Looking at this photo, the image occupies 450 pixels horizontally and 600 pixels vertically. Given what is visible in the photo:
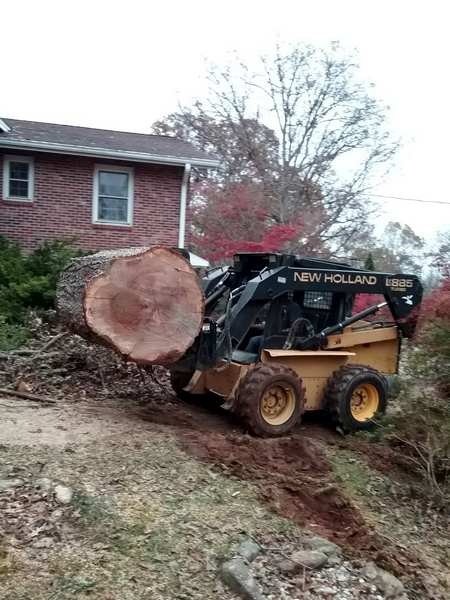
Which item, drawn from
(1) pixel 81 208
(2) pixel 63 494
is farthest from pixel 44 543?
(1) pixel 81 208

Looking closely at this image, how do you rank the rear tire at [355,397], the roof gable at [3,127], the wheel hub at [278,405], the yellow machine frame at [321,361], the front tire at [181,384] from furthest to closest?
the roof gable at [3,127] < the front tire at [181,384] < the rear tire at [355,397] < the yellow machine frame at [321,361] < the wheel hub at [278,405]

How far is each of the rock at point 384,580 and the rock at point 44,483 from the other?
2400 millimetres

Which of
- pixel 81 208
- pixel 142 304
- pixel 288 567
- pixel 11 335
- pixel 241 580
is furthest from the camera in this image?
pixel 81 208

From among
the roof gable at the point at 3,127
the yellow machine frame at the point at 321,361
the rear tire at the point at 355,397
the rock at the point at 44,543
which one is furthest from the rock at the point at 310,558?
the roof gable at the point at 3,127

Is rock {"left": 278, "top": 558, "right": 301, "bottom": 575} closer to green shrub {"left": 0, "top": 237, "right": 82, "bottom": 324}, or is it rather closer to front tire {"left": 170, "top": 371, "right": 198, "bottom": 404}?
front tire {"left": 170, "top": 371, "right": 198, "bottom": 404}

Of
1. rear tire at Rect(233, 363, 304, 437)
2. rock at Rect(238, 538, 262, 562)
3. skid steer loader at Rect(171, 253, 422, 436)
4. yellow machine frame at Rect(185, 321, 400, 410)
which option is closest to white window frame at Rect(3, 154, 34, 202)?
skid steer loader at Rect(171, 253, 422, 436)

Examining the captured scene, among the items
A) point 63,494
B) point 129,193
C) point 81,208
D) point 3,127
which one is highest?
point 3,127

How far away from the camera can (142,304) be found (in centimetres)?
675

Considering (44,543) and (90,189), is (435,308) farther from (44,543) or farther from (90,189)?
(90,189)

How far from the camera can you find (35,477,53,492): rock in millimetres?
5137

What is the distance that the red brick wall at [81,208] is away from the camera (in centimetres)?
1535

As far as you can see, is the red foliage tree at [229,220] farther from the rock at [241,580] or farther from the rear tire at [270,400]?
the rock at [241,580]

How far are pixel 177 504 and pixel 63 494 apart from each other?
871 millimetres

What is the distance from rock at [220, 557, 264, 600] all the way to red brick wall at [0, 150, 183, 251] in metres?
11.6
